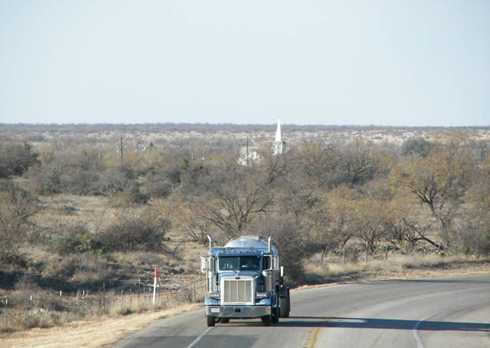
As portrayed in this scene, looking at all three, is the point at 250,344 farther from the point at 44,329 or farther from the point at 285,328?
the point at 44,329

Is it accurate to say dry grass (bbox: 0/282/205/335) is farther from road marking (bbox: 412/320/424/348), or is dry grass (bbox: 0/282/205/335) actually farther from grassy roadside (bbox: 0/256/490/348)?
road marking (bbox: 412/320/424/348)

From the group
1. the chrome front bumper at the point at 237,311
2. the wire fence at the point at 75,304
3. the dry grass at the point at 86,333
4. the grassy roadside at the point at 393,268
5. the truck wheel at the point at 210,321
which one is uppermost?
the chrome front bumper at the point at 237,311

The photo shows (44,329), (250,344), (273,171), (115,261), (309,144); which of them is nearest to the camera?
(250,344)

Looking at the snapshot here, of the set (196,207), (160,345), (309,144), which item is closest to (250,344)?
(160,345)

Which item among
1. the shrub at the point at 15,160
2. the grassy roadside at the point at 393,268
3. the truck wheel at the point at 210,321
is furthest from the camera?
the shrub at the point at 15,160

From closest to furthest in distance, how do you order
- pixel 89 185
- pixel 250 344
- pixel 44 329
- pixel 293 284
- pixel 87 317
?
pixel 250 344 → pixel 44 329 → pixel 87 317 → pixel 293 284 → pixel 89 185

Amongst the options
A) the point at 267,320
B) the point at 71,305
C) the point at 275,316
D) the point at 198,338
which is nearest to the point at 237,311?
the point at 267,320

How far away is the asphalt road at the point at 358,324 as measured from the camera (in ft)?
82.5

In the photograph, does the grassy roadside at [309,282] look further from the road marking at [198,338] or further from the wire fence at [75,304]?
the road marking at [198,338]

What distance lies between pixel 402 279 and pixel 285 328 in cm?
1904

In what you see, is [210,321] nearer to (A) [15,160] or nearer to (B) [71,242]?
(B) [71,242]

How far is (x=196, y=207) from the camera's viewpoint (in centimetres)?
5403

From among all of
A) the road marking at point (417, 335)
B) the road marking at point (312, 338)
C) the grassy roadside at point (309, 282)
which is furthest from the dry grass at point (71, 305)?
the road marking at point (417, 335)

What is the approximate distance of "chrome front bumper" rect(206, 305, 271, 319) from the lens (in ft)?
90.1
